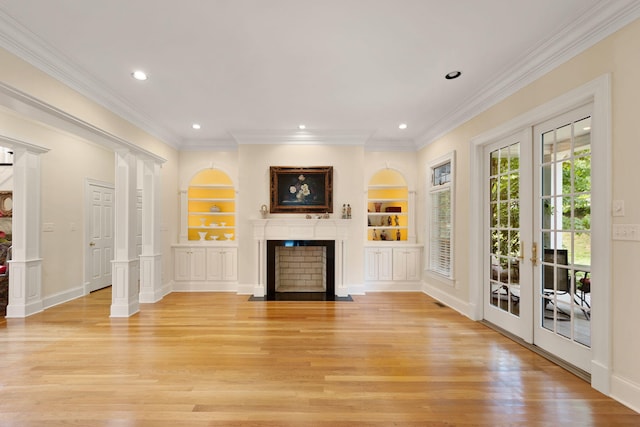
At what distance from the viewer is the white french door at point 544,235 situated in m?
2.81

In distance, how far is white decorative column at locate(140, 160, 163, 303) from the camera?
5324 millimetres

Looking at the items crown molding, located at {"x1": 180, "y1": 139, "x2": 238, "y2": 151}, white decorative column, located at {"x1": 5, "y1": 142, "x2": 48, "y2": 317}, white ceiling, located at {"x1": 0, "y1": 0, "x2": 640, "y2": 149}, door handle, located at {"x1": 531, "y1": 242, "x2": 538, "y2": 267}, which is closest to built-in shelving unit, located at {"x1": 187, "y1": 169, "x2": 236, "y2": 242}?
crown molding, located at {"x1": 180, "y1": 139, "x2": 238, "y2": 151}

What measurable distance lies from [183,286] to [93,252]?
1.80 metres

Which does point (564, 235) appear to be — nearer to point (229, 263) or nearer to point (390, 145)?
point (390, 145)

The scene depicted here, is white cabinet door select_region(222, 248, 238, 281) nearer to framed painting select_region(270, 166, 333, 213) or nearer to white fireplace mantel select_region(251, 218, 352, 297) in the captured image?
white fireplace mantel select_region(251, 218, 352, 297)

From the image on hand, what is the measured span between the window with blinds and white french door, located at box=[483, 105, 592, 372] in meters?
0.90

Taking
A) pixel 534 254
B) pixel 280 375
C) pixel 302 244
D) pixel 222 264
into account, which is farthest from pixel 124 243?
pixel 534 254

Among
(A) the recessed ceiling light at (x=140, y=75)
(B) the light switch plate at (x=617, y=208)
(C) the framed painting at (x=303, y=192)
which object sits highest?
(A) the recessed ceiling light at (x=140, y=75)

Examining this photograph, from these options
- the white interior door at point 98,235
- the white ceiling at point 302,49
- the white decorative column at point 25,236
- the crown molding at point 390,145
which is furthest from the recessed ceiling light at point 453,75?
the white interior door at point 98,235

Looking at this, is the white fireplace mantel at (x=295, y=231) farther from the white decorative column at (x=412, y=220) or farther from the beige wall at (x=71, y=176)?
the beige wall at (x=71, y=176)

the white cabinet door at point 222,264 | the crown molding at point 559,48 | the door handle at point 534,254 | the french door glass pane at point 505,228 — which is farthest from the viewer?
Answer: the white cabinet door at point 222,264

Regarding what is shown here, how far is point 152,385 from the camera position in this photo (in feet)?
8.59

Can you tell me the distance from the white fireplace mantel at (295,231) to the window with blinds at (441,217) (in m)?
1.52

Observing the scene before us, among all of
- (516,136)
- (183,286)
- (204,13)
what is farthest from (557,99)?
(183,286)
